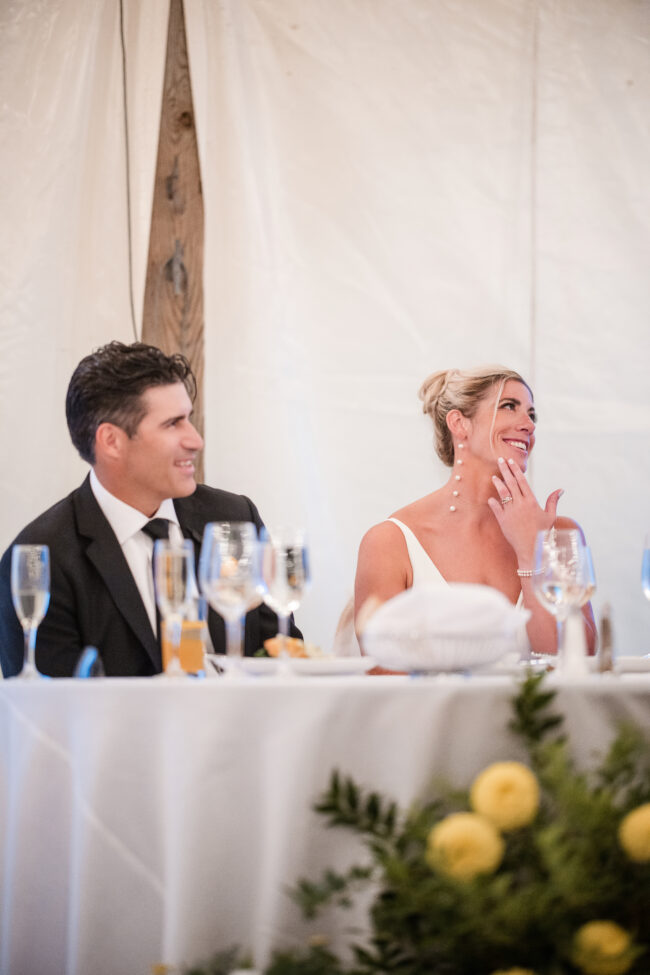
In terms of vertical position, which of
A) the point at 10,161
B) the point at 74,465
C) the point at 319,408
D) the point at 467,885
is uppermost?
the point at 10,161

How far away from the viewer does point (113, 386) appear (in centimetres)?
247

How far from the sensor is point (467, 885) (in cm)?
100

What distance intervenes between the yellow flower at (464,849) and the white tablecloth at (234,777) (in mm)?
207

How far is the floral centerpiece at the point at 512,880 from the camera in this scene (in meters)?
0.99

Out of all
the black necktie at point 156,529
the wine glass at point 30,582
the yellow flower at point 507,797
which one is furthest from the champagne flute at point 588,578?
the black necktie at point 156,529

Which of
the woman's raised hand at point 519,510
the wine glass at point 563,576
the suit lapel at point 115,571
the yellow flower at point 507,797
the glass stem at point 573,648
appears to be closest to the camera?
the yellow flower at point 507,797

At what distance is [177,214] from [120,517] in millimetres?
1140

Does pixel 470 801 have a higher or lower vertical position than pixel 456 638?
lower

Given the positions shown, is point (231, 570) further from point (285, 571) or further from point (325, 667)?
point (325, 667)

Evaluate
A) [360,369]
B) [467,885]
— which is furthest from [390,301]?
[467,885]

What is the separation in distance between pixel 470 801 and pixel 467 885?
16 cm

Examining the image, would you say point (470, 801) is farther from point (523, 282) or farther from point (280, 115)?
point (280, 115)

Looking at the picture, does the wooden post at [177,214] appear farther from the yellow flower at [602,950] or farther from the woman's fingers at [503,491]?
the yellow flower at [602,950]

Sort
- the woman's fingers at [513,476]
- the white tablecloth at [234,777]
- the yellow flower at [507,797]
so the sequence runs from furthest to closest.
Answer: the woman's fingers at [513,476] < the white tablecloth at [234,777] < the yellow flower at [507,797]
